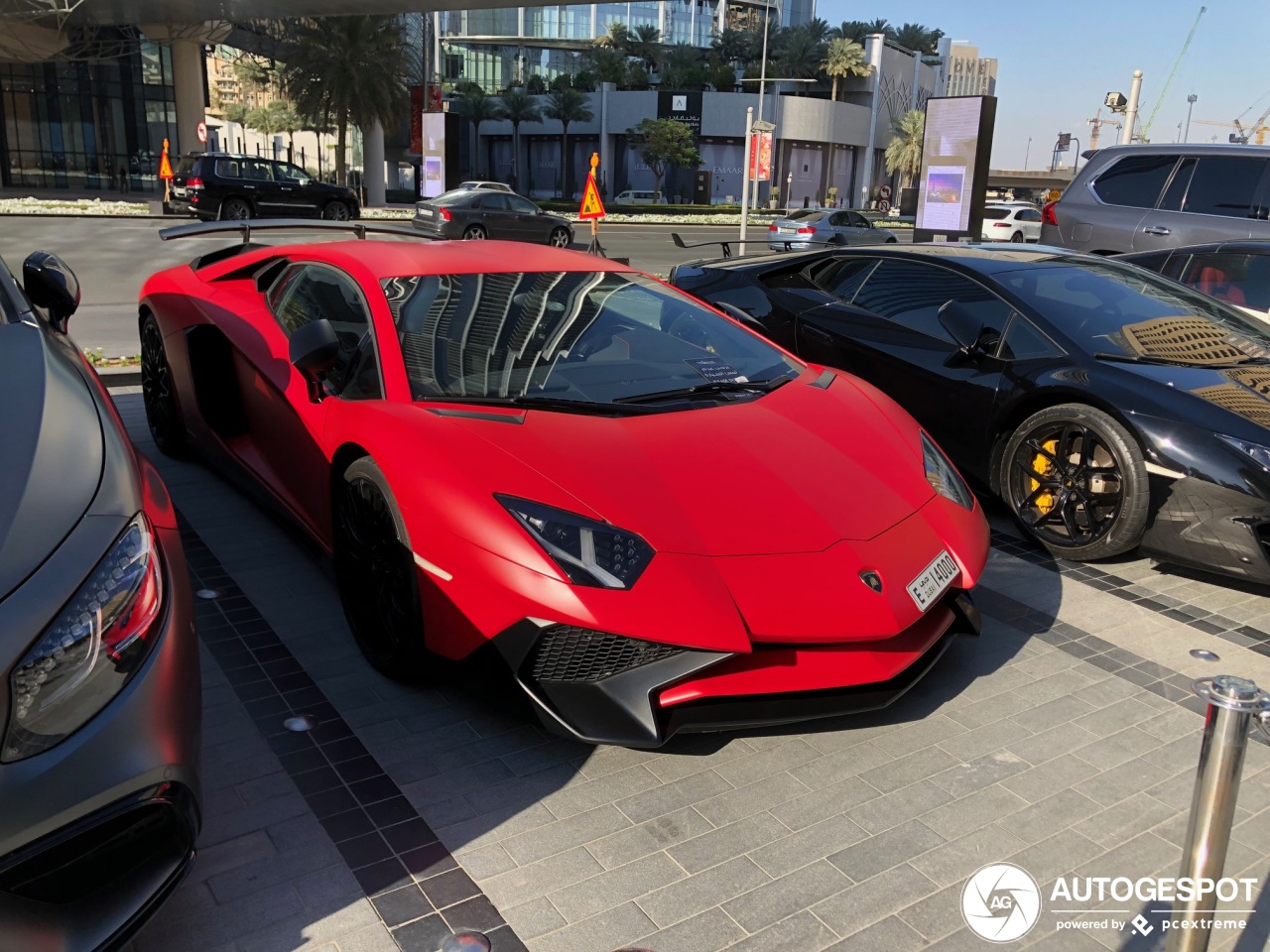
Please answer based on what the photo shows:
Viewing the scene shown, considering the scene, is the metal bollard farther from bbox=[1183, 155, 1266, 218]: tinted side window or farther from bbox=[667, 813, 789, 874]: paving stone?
bbox=[1183, 155, 1266, 218]: tinted side window

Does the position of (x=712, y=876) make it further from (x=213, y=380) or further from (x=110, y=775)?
(x=213, y=380)

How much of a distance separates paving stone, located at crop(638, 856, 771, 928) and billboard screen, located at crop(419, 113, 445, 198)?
27.9 metres

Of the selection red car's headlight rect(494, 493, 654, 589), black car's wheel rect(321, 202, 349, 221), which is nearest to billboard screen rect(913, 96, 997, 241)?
red car's headlight rect(494, 493, 654, 589)

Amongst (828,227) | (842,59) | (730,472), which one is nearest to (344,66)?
(828,227)

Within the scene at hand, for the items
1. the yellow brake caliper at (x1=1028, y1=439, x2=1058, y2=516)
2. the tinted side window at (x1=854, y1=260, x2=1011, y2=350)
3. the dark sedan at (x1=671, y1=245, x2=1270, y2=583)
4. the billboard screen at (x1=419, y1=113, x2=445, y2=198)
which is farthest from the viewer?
the billboard screen at (x1=419, y1=113, x2=445, y2=198)

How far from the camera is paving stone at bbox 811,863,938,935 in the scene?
2.33 metres

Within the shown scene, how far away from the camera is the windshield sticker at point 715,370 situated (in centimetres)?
380

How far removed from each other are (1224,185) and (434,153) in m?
23.9

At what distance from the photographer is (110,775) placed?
1762 millimetres

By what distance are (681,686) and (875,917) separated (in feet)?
2.34

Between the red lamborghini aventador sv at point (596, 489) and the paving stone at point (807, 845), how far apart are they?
0.29 metres

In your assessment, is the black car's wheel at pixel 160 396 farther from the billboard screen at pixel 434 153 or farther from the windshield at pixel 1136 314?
the billboard screen at pixel 434 153

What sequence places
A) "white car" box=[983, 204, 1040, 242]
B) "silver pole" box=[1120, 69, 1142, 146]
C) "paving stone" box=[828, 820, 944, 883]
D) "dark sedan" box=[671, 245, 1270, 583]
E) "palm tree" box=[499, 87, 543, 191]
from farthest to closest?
"palm tree" box=[499, 87, 543, 191] → "white car" box=[983, 204, 1040, 242] → "silver pole" box=[1120, 69, 1142, 146] → "dark sedan" box=[671, 245, 1270, 583] → "paving stone" box=[828, 820, 944, 883]
